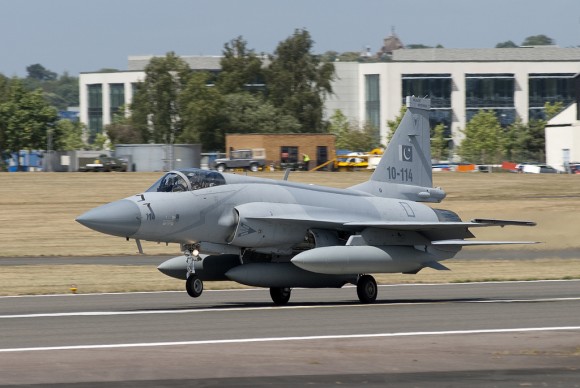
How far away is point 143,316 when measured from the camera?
56.6 feet

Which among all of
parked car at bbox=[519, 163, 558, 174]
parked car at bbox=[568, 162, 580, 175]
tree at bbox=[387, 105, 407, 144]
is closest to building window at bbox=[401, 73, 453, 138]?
tree at bbox=[387, 105, 407, 144]

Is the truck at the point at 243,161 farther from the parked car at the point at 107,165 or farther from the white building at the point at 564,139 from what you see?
the white building at the point at 564,139

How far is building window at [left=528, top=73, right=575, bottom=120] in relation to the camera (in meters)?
117

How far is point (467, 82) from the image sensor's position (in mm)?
115562

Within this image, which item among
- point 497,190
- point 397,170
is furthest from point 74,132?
point 397,170

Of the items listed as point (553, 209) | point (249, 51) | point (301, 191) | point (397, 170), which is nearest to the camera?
point (301, 191)

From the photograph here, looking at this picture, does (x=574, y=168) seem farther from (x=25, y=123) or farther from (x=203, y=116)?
(x=25, y=123)

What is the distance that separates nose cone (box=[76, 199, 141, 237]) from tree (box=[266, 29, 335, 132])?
86.4 metres

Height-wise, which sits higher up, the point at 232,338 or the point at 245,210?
the point at 245,210

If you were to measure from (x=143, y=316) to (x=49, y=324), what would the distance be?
1732mm

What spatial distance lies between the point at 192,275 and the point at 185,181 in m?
1.75

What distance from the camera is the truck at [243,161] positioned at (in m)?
70.4

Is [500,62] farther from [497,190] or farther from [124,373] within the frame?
[124,373]

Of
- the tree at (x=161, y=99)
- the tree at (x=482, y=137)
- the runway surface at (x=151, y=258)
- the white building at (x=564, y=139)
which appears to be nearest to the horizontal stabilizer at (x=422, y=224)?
the runway surface at (x=151, y=258)
